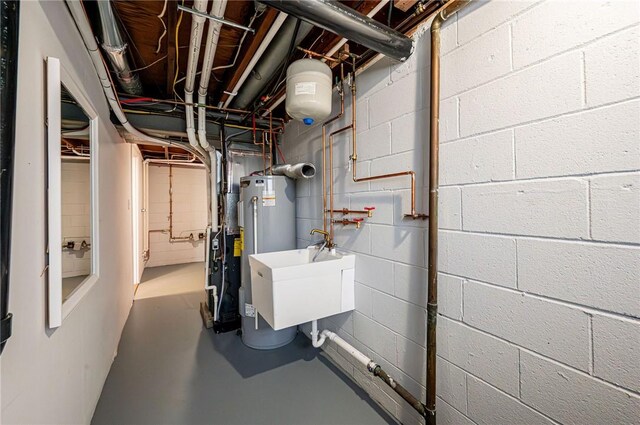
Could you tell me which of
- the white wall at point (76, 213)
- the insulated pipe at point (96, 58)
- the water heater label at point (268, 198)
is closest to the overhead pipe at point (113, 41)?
the insulated pipe at point (96, 58)

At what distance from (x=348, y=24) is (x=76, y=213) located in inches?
71.4

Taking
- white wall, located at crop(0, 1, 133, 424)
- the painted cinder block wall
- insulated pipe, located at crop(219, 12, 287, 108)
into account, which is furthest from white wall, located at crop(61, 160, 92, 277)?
the painted cinder block wall

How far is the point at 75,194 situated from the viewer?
150cm

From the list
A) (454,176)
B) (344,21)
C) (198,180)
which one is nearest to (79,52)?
(344,21)

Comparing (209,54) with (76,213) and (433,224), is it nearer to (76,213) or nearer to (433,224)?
(76,213)

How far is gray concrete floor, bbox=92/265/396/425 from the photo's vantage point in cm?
158

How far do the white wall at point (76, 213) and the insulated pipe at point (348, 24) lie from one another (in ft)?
4.27

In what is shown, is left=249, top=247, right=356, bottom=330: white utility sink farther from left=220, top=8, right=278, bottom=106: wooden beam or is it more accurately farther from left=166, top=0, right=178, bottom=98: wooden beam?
left=166, top=0, right=178, bottom=98: wooden beam

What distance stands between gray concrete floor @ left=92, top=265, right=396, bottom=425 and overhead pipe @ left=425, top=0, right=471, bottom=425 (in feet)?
1.71

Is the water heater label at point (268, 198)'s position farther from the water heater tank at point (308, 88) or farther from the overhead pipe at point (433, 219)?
the overhead pipe at point (433, 219)

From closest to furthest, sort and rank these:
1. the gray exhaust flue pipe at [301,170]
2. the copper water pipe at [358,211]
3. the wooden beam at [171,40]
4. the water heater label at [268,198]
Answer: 1. the wooden beam at [171,40]
2. the copper water pipe at [358,211]
3. the gray exhaust flue pipe at [301,170]
4. the water heater label at [268,198]

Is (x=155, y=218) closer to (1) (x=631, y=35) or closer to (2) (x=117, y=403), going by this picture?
(2) (x=117, y=403)

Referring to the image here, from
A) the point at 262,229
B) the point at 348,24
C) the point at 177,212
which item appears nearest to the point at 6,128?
the point at 348,24

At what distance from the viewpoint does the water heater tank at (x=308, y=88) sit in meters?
1.52
